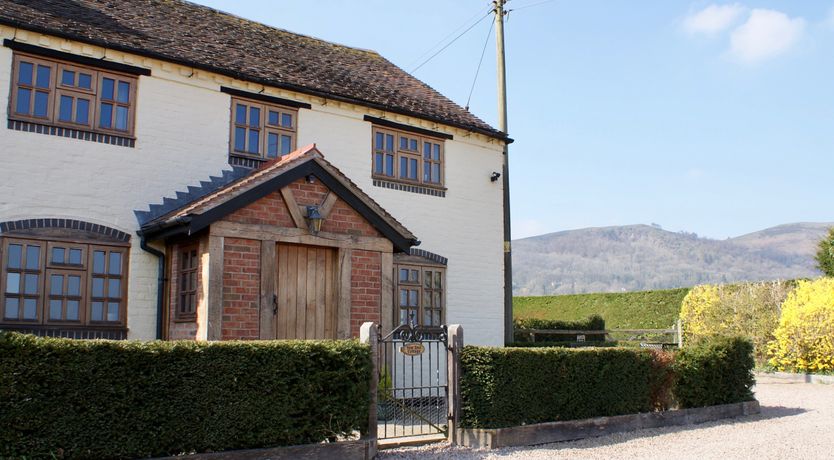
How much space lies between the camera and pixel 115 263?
12344 mm

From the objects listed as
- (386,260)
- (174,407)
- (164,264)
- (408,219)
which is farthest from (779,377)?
(174,407)

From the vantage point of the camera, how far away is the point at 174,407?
7789 millimetres

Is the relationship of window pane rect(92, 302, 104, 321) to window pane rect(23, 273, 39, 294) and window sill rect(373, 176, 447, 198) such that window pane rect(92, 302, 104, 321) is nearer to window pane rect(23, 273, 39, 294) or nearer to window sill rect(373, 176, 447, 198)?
window pane rect(23, 273, 39, 294)

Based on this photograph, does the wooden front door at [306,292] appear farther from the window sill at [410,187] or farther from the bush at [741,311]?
the bush at [741,311]

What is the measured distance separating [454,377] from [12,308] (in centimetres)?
658

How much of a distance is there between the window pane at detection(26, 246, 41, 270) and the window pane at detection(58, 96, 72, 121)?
2.09 metres

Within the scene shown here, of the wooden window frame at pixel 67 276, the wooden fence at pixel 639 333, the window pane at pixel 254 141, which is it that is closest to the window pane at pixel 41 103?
the wooden window frame at pixel 67 276

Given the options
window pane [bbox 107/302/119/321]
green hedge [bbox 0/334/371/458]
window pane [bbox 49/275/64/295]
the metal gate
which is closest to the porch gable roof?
window pane [bbox 107/302/119/321]

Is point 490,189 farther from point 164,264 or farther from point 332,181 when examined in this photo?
point 164,264

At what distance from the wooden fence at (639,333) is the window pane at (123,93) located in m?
12.2

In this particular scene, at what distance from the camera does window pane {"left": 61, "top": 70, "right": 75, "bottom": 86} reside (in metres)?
12.1

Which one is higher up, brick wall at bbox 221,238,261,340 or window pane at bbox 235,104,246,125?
window pane at bbox 235,104,246,125

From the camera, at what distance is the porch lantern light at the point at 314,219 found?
491 inches

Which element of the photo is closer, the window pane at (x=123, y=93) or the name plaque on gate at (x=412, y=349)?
the name plaque on gate at (x=412, y=349)
